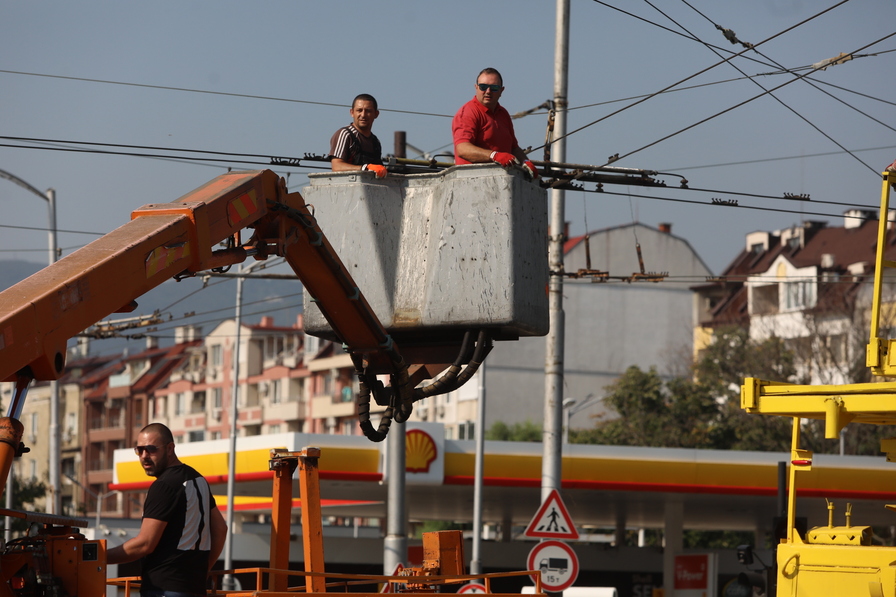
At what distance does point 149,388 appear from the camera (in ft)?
355

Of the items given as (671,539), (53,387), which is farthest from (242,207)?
(671,539)

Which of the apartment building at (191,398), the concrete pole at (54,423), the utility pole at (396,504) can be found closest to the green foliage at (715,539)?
the concrete pole at (54,423)

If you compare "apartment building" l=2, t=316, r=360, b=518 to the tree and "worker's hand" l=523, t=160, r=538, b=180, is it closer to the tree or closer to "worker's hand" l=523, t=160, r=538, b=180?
the tree

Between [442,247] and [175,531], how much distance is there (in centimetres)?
347

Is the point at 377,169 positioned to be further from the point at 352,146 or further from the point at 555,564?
the point at 555,564

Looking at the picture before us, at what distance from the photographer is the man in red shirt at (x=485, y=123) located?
10.3m

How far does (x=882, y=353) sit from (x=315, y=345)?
3381 inches

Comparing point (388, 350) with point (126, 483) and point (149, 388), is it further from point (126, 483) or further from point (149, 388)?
point (149, 388)

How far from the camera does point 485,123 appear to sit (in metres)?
10.4

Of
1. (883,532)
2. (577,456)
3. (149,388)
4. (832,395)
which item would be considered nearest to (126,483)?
(577,456)

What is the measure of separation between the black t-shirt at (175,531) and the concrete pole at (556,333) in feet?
32.9

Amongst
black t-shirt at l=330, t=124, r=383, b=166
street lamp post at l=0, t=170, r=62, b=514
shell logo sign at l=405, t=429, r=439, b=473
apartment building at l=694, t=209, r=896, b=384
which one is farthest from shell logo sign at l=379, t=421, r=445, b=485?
apartment building at l=694, t=209, r=896, b=384

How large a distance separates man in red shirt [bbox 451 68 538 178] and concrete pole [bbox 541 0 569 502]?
6.86 m

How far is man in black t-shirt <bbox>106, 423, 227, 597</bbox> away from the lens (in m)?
7.30
